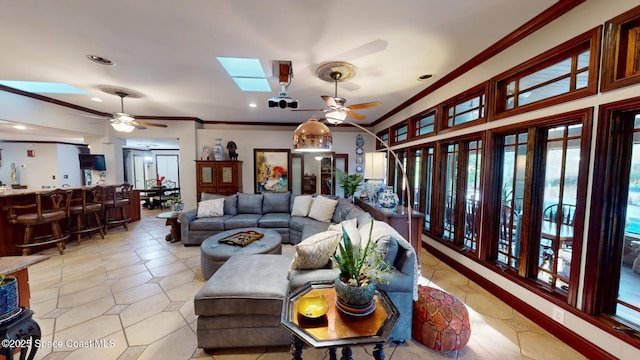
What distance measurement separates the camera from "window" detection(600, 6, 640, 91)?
1484 mm

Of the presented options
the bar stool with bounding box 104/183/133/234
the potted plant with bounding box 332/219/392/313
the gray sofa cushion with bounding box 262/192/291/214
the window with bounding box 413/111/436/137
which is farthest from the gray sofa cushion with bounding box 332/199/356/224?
the bar stool with bounding box 104/183/133/234

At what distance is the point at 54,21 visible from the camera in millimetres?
1993

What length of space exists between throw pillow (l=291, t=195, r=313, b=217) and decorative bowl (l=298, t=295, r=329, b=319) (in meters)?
3.04

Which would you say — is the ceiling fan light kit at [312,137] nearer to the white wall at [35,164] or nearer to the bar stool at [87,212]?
the bar stool at [87,212]

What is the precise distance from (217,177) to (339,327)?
18.4 feet

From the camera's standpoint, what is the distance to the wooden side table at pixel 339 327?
1.15 m

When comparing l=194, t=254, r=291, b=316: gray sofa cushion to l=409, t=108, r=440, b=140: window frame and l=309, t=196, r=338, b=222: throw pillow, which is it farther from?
l=409, t=108, r=440, b=140: window frame

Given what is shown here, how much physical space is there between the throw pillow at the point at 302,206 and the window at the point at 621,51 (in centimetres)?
395

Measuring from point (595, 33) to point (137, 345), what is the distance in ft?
14.2

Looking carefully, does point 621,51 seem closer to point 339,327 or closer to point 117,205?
point 339,327

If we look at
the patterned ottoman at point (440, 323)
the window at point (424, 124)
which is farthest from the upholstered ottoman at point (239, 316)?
the window at point (424, 124)

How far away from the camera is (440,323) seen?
175 cm

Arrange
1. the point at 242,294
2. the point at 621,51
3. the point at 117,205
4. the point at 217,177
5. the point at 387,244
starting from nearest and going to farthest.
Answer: the point at 621,51, the point at 242,294, the point at 387,244, the point at 117,205, the point at 217,177

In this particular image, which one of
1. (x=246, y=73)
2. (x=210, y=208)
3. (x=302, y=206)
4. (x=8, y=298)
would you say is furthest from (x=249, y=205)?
(x=8, y=298)
